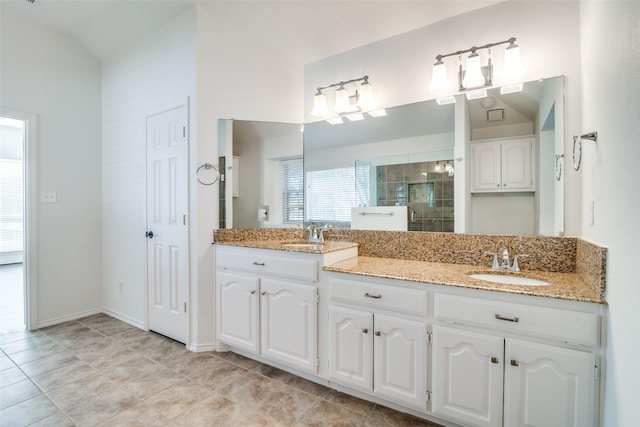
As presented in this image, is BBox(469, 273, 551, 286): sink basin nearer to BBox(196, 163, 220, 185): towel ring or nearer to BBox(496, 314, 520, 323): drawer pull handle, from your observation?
BBox(496, 314, 520, 323): drawer pull handle

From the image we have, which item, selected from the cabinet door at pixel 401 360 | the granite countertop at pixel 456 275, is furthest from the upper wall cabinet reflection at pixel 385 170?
the cabinet door at pixel 401 360

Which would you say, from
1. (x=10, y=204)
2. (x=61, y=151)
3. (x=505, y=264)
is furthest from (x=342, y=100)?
(x=10, y=204)

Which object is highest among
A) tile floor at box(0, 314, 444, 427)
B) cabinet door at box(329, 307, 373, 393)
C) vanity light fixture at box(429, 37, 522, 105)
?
vanity light fixture at box(429, 37, 522, 105)

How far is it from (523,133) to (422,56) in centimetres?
88

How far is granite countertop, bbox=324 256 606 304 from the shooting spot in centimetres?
128

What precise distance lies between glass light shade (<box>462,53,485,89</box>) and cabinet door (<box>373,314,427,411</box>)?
154 cm

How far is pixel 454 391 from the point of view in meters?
1.45

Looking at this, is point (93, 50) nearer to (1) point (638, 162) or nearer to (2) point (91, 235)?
(2) point (91, 235)

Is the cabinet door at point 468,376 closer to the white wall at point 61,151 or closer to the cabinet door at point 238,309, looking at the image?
the cabinet door at point 238,309

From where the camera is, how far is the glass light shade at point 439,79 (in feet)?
6.58

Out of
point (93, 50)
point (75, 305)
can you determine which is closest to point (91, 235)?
point (75, 305)

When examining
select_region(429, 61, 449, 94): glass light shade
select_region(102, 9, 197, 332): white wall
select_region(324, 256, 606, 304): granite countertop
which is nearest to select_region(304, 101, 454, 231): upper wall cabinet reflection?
select_region(429, 61, 449, 94): glass light shade

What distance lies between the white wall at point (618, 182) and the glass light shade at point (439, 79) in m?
0.74

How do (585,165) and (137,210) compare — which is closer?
(585,165)
